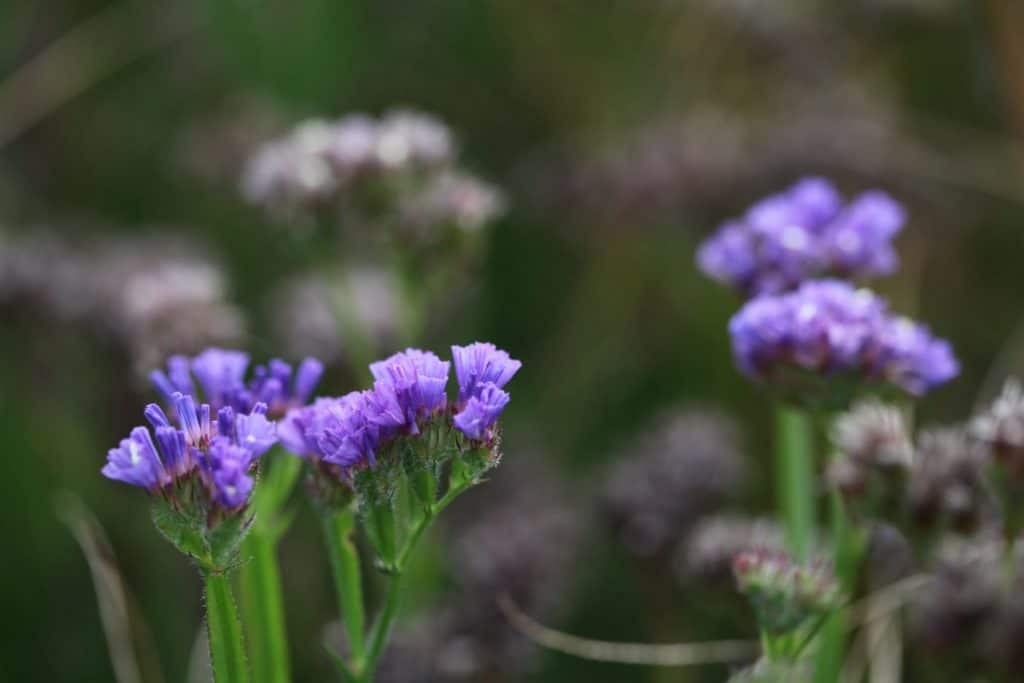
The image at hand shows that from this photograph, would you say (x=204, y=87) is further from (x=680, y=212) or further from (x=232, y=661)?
(x=232, y=661)

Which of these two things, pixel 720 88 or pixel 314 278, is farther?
pixel 720 88

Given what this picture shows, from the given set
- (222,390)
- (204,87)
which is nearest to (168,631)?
(222,390)

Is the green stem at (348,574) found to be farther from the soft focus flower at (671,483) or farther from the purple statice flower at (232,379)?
the soft focus flower at (671,483)

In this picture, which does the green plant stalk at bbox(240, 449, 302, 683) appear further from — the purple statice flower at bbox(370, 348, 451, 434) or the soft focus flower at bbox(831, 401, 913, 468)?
the soft focus flower at bbox(831, 401, 913, 468)

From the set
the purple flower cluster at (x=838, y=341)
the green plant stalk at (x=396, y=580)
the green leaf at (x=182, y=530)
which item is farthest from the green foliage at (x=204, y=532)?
the purple flower cluster at (x=838, y=341)

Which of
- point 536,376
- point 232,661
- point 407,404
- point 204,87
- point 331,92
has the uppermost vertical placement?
point 204,87

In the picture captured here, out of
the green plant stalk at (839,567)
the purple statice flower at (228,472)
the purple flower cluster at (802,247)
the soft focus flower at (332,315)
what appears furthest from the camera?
the soft focus flower at (332,315)

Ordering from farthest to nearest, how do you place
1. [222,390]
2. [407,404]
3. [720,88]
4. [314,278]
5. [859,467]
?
[720,88]
[314,278]
[859,467]
[222,390]
[407,404]

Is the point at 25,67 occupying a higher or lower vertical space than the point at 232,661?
higher
